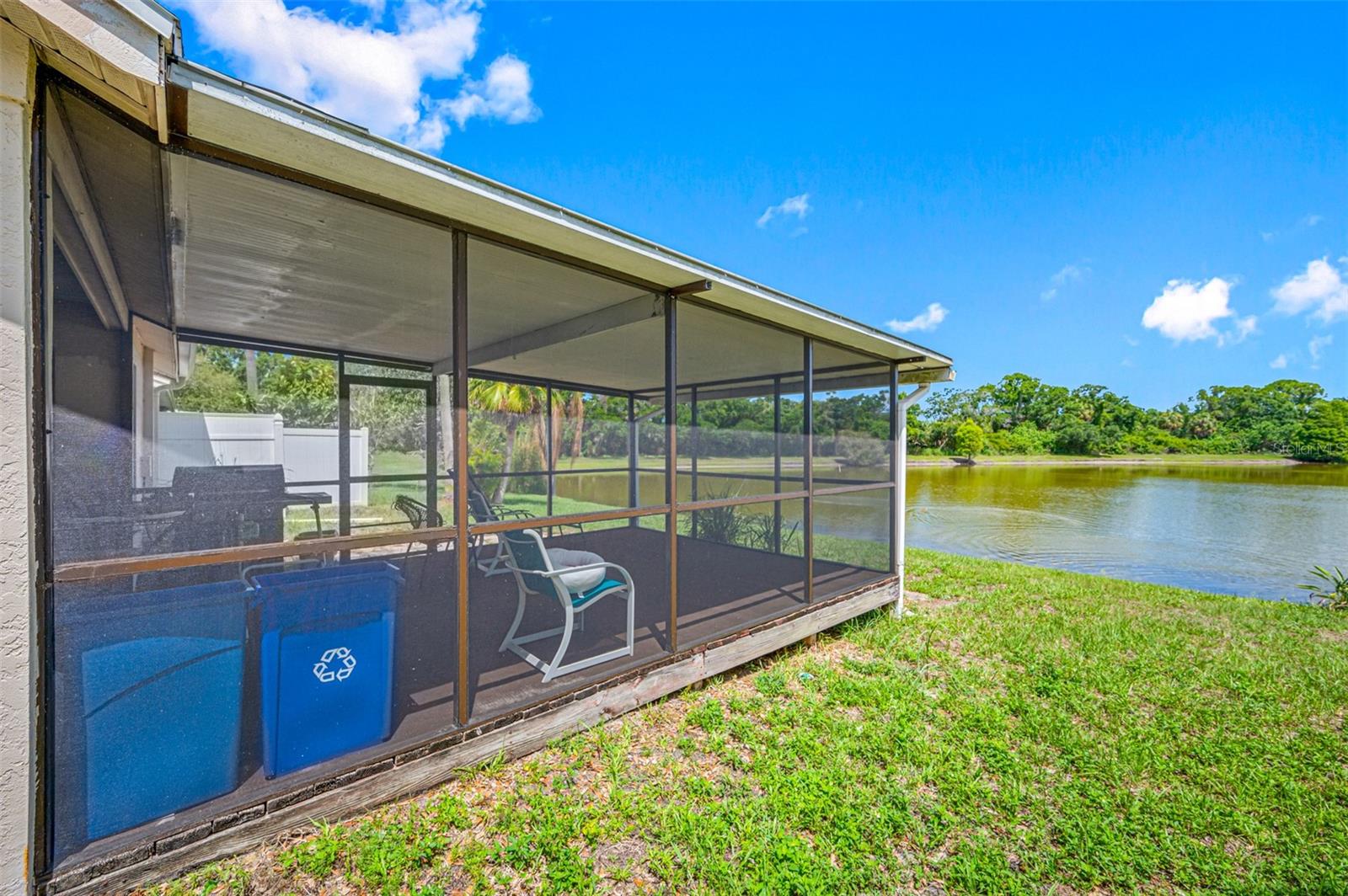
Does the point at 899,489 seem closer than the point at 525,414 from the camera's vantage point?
No

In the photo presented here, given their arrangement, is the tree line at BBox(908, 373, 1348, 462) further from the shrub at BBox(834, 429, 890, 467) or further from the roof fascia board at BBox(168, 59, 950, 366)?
the roof fascia board at BBox(168, 59, 950, 366)

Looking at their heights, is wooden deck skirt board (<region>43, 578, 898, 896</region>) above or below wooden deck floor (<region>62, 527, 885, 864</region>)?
below

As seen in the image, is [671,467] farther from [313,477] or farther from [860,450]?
[860,450]

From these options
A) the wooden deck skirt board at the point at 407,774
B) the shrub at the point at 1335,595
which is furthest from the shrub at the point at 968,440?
the wooden deck skirt board at the point at 407,774

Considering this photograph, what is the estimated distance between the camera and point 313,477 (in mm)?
2416

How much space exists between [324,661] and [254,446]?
104cm

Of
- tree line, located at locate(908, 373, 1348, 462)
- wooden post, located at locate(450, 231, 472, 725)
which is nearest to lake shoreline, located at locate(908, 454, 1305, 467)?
tree line, located at locate(908, 373, 1348, 462)

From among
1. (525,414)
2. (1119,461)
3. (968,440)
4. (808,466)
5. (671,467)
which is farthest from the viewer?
(968,440)

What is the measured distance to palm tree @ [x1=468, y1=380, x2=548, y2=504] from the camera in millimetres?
3434

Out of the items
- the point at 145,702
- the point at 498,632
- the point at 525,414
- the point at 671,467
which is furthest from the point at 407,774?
the point at 525,414

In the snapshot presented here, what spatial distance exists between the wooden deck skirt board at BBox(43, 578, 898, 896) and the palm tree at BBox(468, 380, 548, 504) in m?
1.36

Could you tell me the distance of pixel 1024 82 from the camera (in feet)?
47.7

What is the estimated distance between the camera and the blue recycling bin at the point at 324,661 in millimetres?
1981

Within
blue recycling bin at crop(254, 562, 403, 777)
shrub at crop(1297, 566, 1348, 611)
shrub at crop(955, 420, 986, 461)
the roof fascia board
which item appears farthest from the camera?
shrub at crop(955, 420, 986, 461)
